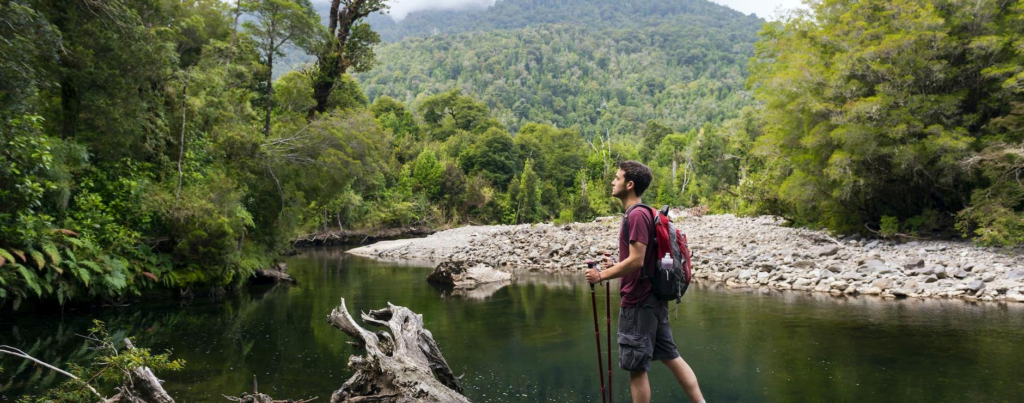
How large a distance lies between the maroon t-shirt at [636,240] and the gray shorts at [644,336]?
0.07 meters

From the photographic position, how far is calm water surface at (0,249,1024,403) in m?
6.22

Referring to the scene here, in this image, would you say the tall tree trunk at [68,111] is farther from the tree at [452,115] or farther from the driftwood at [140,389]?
the tree at [452,115]

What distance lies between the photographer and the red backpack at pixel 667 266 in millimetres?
3990

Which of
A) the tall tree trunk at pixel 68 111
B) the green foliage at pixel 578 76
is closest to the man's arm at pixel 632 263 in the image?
the tall tree trunk at pixel 68 111

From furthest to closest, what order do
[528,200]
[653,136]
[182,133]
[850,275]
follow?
[653,136] < [528,200] < [850,275] < [182,133]

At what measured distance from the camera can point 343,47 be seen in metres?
19.2

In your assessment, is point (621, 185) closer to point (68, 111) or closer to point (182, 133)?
point (68, 111)

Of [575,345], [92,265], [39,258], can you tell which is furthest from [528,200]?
[39,258]

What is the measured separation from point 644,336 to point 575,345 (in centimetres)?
467

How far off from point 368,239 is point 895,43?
3144 cm

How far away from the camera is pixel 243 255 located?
1595 centimetres

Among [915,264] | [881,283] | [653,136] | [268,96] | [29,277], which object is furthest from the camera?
[653,136]

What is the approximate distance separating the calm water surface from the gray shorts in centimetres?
197

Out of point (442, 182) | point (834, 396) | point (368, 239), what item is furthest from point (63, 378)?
point (442, 182)
